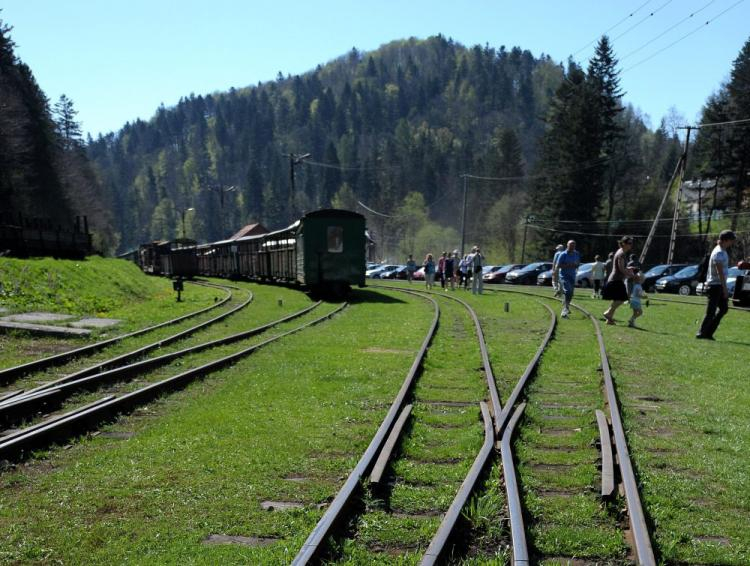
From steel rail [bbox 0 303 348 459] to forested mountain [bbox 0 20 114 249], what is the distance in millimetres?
27902

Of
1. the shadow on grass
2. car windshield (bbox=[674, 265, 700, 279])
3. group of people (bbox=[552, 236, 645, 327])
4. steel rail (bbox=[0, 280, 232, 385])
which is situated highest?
group of people (bbox=[552, 236, 645, 327])

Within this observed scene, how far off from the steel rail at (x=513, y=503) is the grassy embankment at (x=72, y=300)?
881 centimetres

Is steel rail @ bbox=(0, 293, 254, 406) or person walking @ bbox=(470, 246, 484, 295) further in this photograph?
person walking @ bbox=(470, 246, 484, 295)

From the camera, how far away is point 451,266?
3145cm

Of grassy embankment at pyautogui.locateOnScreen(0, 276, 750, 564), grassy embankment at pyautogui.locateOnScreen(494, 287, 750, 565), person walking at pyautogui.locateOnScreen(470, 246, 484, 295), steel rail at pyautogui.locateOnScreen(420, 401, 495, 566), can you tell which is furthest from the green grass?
person walking at pyautogui.locateOnScreen(470, 246, 484, 295)

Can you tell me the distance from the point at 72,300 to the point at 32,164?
51.6m

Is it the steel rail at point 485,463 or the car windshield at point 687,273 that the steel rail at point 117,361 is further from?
the car windshield at point 687,273

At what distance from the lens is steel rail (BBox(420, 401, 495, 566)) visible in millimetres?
3543

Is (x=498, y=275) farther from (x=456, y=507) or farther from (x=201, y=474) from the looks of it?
(x=456, y=507)

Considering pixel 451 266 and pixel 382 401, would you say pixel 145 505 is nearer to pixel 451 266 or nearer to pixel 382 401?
pixel 382 401

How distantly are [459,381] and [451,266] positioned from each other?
22844mm

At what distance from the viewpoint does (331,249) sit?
24.5 m

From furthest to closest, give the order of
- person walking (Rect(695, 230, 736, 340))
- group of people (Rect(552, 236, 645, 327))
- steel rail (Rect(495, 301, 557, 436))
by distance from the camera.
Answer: group of people (Rect(552, 236, 645, 327)) → person walking (Rect(695, 230, 736, 340)) → steel rail (Rect(495, 301, 557, 436))

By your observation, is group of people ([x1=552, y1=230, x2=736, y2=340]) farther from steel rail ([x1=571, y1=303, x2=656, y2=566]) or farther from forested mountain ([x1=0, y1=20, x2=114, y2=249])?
forested mountain ([x1=0, y1=20, x2=114, y2=249])
